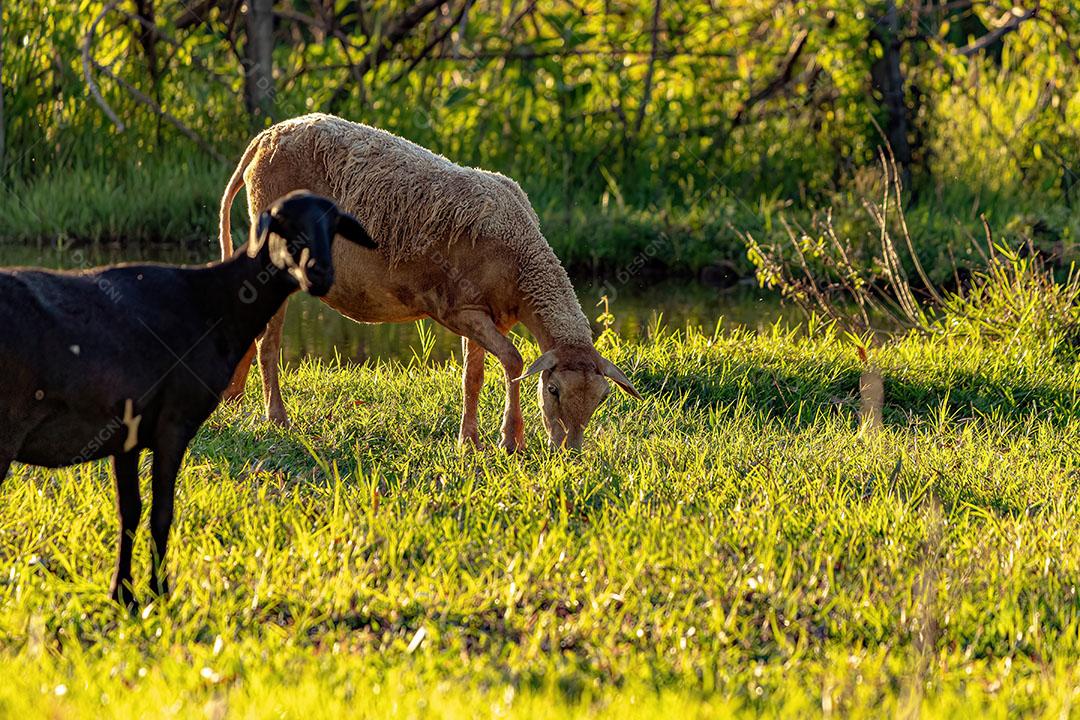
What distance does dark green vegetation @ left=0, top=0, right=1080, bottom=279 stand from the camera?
13.1m

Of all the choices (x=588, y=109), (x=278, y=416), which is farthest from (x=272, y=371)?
(x=588, y=109)

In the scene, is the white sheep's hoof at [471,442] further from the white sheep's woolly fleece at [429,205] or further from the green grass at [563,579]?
the white sheep's woolly fleece at [429,205]

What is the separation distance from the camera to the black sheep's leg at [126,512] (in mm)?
3963

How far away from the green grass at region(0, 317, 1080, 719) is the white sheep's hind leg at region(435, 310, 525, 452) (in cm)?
13

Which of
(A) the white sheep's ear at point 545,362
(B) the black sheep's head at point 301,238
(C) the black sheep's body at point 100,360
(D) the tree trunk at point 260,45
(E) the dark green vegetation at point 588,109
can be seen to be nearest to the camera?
(C) the black sheep's body at point 100,360

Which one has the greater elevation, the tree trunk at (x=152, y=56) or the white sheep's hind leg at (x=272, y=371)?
the tree trunk at (x=152, y=56)

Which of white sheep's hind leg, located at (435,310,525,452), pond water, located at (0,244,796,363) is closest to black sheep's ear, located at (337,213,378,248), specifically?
white sheep's hind leg, located at (435,310,525,452)

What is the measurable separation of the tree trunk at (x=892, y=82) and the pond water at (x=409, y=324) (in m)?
2.58

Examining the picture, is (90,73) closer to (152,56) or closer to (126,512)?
(152,56)

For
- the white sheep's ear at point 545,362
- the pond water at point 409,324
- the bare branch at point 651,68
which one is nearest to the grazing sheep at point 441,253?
the white sheep's ear at point 545,362

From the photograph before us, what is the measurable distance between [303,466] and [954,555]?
267cm

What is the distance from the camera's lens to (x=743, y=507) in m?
5.15

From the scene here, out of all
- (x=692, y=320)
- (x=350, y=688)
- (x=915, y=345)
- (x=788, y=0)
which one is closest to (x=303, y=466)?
(x=350, y=688)

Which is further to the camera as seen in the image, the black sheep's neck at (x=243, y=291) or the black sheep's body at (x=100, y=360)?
the black sheep's neck at (x=243, y=291)
